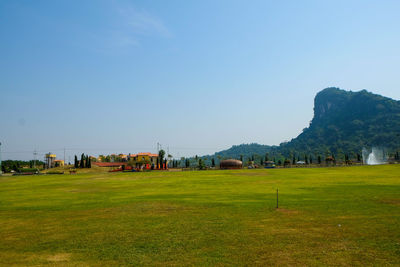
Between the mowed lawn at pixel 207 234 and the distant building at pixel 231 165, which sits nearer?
the mowed lawn at pixel 207 234

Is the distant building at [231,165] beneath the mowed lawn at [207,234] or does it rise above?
beneath

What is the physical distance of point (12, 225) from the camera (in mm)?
19016

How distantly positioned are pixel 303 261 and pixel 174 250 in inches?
235

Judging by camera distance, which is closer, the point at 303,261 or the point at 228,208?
the point at 303,261

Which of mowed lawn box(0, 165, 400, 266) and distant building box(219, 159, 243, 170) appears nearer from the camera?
mowed lawn box(0, 165, 400, 266)

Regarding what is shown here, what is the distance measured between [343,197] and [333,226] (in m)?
12.8

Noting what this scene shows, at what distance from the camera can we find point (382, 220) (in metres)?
17.5

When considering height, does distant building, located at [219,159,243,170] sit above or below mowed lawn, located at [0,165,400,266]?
below

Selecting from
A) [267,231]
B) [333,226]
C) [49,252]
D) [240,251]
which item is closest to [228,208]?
[267,231]

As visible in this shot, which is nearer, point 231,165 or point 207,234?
point 207,234

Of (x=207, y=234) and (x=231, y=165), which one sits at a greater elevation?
(x=207, y=234)

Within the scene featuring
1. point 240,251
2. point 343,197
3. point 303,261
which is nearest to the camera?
point 303,261

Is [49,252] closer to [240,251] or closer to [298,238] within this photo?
[240,251]

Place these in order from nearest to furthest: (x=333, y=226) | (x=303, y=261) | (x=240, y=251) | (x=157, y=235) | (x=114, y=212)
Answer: (x=303, y=261)
(x=240, y=251)
(x=157, y=235)
(x=333, y=226)
(x=114, y=212)
